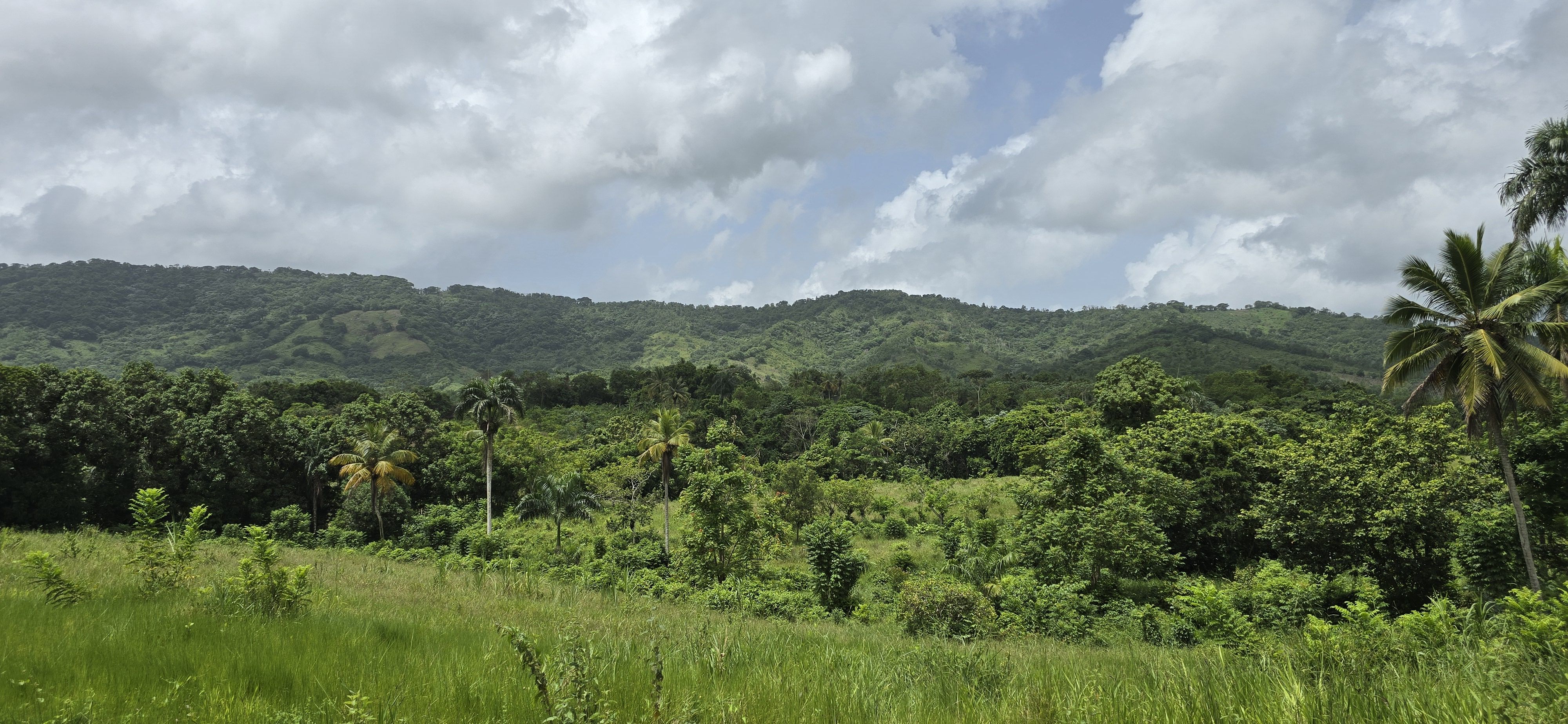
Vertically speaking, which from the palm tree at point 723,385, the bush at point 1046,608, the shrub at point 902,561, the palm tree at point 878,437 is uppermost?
the palm tree at point 723,385

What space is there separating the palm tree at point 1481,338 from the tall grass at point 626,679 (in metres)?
14.7

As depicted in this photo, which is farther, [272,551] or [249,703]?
[272,551]

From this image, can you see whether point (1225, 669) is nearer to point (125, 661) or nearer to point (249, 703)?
point (249, 703)

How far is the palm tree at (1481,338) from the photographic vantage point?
15.0 meters

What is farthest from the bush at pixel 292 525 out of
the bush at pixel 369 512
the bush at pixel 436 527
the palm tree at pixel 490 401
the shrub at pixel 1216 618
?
the shrub at pixel 1216 618

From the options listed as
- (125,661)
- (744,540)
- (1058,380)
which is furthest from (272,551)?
(1058,380)

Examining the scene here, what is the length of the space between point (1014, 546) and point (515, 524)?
28.7m

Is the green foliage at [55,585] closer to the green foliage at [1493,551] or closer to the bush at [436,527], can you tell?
the green foliage at [1493,551]

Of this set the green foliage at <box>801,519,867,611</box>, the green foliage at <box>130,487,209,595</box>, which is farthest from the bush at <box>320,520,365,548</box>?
the green foliage at <box>130,487,209,595</box>

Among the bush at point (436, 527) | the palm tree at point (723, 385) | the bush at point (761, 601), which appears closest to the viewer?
the bush at point (761, 601)

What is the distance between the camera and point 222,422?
3525 cm

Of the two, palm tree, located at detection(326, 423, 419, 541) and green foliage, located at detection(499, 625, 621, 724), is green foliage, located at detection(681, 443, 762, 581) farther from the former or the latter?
green foliage, located at detection(499, 625, 621, 724)

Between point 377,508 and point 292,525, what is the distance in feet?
12.4

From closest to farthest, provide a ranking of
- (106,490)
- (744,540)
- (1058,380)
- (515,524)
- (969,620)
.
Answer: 1. (969,620)
2. (744,540)
3. (106,490)
4. (515,524)
5. (1058,380)
